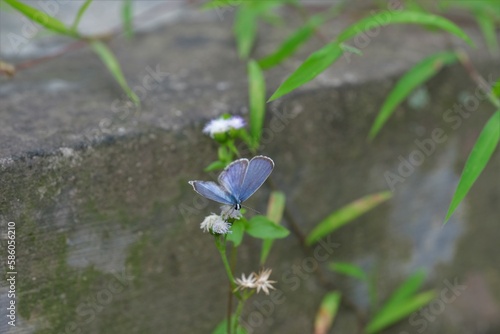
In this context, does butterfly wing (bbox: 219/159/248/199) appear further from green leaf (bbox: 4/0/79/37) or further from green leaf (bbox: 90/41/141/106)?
green leaf (bbox: 4/0/79/37)

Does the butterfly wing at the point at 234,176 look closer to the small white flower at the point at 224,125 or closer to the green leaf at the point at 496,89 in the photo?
the small white flower at the point at 224,125

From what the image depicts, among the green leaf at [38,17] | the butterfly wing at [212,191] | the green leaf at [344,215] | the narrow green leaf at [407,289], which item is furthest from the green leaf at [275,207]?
the green leaf at [38,17]

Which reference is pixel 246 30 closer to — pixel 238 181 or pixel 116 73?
pixel 116 73

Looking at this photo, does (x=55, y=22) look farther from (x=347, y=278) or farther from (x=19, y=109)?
(x=347, y=278)

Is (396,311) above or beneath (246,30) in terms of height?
beneath

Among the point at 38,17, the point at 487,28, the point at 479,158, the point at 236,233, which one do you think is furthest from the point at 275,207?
the point at 487,28
